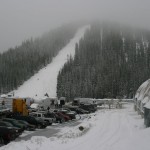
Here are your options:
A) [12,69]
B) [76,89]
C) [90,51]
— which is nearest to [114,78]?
[76,89]

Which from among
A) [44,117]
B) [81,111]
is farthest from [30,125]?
[81,111]

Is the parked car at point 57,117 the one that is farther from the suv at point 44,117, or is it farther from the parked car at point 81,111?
the parked car at point 81,111

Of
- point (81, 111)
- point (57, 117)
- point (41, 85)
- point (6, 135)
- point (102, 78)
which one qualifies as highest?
point (102, 78)

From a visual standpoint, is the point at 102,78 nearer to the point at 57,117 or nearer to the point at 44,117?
the point at 57,117

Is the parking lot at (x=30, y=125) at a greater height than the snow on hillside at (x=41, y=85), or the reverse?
the snow on hillside at (x=41, y=85)

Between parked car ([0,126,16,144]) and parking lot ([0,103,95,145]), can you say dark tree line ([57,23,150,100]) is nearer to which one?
parking lot ([0,103,95,145])

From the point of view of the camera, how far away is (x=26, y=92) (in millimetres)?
133000

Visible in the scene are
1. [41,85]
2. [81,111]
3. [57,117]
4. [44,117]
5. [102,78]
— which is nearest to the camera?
[44,117]

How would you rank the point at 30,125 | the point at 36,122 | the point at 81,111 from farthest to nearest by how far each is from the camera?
the point at 81,111
the point at 36,122
the point at 30,125

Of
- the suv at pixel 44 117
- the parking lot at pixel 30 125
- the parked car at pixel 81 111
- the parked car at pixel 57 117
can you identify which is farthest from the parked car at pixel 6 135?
the parked car at pixel 81 111

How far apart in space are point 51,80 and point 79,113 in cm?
9378

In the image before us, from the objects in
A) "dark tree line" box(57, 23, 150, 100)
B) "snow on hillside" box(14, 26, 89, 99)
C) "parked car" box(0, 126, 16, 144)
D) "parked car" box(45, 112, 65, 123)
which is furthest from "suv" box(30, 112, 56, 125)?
"snow on hillside" box(14, 26, 89, 99)

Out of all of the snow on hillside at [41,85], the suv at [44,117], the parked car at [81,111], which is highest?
the snow on hillside at [41,85]

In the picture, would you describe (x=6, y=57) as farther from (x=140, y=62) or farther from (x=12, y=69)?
(x=140, y=62)
